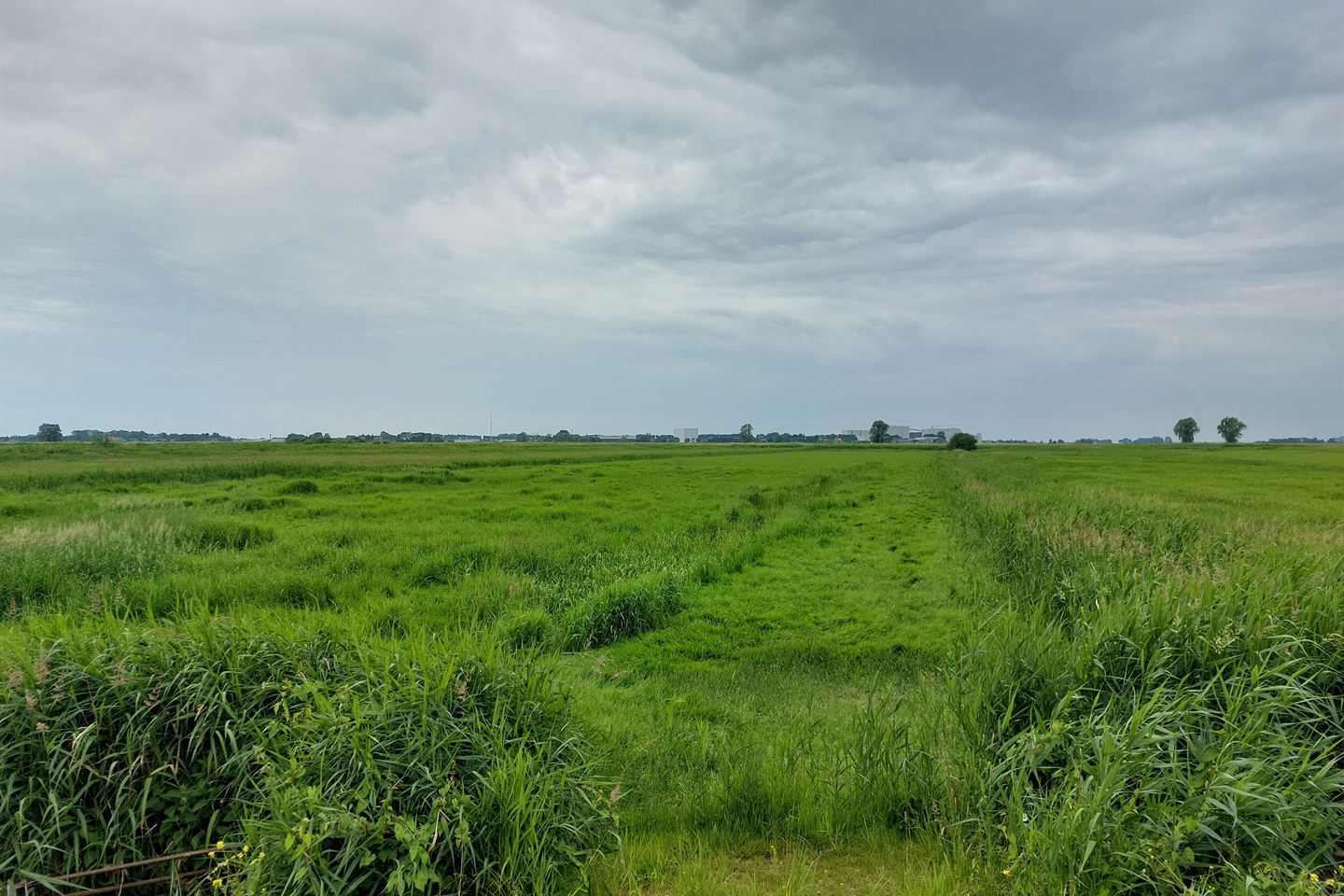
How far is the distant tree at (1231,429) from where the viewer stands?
137 metres

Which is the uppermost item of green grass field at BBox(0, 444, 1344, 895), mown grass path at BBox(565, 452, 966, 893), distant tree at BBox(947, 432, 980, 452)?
distant tree at BBox(947, 432, 980, 452)

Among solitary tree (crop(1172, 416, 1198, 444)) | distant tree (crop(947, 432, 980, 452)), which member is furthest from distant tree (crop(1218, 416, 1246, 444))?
distant tree (crop(947, 432, 980, 452))

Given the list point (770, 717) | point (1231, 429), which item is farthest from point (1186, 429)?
point (770, 717)

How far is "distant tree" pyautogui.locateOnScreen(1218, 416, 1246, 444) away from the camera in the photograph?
5384 inches

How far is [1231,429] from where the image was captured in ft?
450

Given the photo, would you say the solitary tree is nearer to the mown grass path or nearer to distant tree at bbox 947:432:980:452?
distant tree at bbox 947:432:980:452

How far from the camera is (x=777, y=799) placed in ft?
14.3

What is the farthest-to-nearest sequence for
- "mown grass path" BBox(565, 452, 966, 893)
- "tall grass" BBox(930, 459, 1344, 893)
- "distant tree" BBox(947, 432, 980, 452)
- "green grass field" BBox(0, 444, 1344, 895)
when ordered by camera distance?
1. "distant tree" BBox(947, 432, 980, 452)
2. "mown grass path" BBox(565, 452, 966, 893)
3. "green grass field" BBox(0, 444, 1344, 895)
4. "tall grass" BBox(930, 459, 1344, 893)

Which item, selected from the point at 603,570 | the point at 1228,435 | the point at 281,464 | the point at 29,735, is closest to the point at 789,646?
the point at 603,570

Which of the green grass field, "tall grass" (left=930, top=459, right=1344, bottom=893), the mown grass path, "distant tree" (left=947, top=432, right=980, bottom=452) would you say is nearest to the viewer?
"tall grass" (left=930, top=459, right=1344, bottom=893)

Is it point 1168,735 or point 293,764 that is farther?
point 1168,735

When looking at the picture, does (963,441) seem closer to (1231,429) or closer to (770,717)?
(1231,429)

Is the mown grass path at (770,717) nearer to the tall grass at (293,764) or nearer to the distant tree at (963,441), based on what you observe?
the tall grass at (293,764)

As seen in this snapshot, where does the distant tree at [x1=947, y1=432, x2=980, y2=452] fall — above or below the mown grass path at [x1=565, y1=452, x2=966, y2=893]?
above
